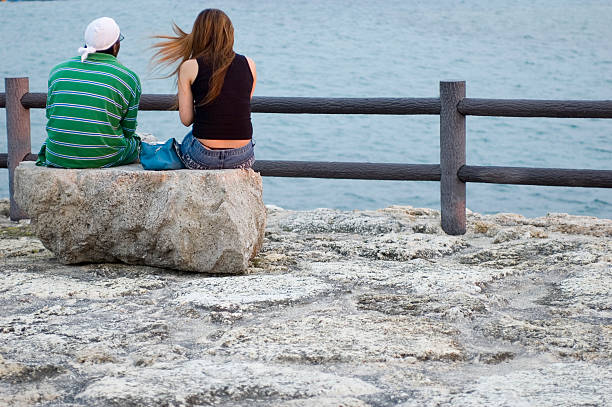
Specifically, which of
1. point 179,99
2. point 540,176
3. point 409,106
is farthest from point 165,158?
point 540,176

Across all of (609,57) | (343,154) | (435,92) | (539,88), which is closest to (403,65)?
(435,92)

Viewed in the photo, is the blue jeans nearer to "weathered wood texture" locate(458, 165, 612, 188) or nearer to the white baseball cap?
the white baseball cap

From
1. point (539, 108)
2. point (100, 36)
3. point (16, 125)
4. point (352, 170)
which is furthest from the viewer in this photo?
point (16, 125)

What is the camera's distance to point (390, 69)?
2989cm

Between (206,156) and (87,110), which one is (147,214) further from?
(87,110)

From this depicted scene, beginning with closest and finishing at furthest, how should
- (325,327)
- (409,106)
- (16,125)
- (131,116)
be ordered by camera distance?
(325,327)
(131,116)
(409,106)
(16,125)

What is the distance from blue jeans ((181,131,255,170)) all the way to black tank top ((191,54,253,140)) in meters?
0.06

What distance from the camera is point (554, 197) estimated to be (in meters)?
16.7

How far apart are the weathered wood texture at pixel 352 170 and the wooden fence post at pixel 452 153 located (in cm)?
10

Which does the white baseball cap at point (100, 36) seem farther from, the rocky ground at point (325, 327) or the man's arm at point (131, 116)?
the rocky ground at point (325, 327)

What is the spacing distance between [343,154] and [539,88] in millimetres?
9699

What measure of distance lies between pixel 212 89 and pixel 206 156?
1.23 ft

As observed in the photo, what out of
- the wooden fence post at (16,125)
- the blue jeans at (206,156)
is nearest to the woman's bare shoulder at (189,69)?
the blue jeans at (206,156)

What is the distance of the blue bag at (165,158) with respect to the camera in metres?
A: 4.46
